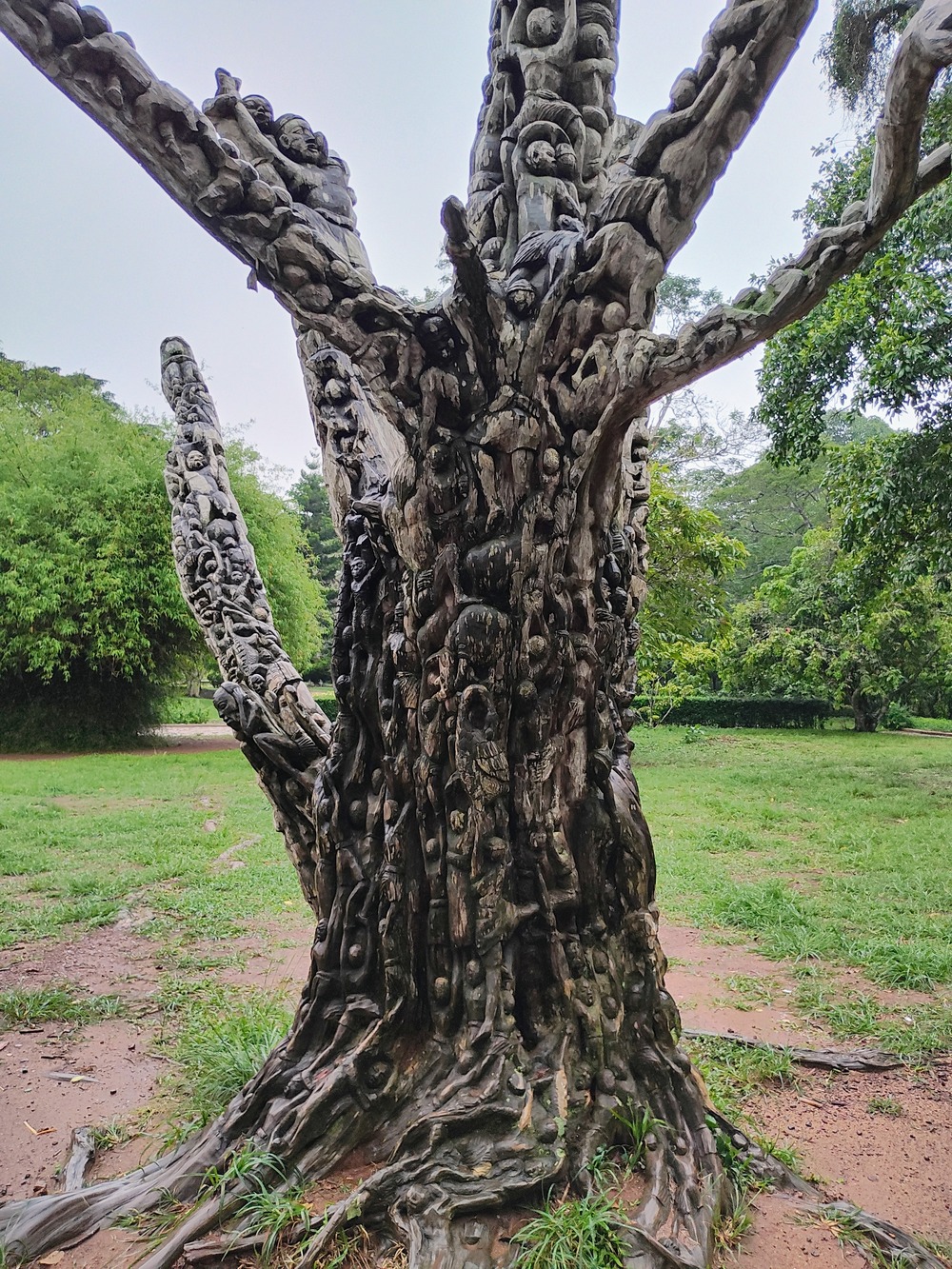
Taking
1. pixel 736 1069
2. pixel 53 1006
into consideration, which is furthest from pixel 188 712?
pixel 736 1069

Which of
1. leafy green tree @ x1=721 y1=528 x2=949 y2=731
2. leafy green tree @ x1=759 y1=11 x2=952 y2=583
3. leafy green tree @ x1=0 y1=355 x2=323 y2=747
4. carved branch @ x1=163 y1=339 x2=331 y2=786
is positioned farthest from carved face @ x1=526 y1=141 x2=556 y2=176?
leafy green tree @ x1=0 y1=355 x2=323 y2=747

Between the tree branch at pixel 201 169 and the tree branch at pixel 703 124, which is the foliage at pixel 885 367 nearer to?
the tree branch at pixel 703 124

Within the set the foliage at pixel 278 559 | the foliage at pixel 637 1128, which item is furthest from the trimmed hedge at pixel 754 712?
the foliage at pixel 637 1128

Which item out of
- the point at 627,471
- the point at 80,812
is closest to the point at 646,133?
the point at 627,471

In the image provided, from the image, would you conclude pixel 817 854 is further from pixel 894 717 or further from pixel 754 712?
pixel 894 717

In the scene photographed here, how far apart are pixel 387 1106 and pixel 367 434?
1.81m

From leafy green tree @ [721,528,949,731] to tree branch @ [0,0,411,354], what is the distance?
11.4 metres

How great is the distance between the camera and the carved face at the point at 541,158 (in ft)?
6.59

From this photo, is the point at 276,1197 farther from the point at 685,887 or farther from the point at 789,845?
the point at 789,845

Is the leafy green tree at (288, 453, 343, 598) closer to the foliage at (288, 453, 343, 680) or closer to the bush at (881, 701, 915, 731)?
the foliage at (288, 453, 343, 680)

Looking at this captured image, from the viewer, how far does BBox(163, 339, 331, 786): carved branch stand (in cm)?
224

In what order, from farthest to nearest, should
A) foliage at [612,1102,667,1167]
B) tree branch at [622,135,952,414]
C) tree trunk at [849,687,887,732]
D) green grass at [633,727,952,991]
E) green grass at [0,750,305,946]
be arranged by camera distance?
1. tree trunk at [849,687,887,732]
2. green grass at [0,750,305,946]
3. green grass at [633,727,952,991]
4. foliage at [612,1102,667,1167]
5. tree branch at [622,135,952,414]

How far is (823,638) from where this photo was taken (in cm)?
1415

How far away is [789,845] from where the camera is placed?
633cm
